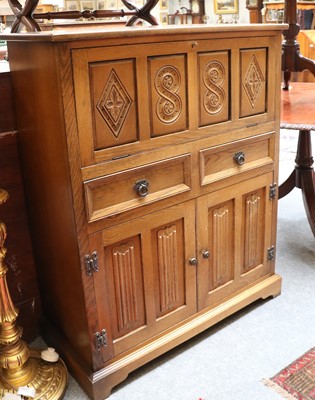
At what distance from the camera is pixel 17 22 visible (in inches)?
71.0

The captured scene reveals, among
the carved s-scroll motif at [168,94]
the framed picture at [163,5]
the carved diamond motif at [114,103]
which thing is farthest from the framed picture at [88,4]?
the carved diamond motif at [114,103]

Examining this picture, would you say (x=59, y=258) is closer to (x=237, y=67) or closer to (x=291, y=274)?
(x=237, y=67)

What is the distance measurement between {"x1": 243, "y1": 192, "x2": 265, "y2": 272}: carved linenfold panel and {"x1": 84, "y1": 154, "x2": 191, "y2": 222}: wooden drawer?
375 mm

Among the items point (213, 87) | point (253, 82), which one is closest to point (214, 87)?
point (213, 87)

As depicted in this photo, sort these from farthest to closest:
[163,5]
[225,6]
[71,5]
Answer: [163,5], [225,6], [71,5]

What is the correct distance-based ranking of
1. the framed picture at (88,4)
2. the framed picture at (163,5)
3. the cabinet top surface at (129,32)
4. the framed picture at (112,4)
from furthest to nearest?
the framed picture at (163,5) < the framed picture at (88,4) < the framed picture at (112,4) < the cabinet top surface at (129,32)

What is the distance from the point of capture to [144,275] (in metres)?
1.65

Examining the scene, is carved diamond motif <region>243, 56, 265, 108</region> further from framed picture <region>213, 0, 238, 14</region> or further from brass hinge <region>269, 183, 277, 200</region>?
→ framed picture <region>213, 0, 238, 14</region>

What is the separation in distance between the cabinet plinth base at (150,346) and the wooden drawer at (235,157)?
544 mm

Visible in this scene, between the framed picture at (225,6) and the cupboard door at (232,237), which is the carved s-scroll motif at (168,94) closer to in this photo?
the cupboard door at (232,237)

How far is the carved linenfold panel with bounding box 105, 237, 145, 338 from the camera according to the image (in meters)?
1.57

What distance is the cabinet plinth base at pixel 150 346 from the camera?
5.35 feet

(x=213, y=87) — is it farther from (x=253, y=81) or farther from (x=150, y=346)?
(x=150, y=346)

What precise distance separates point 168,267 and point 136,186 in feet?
1.19
